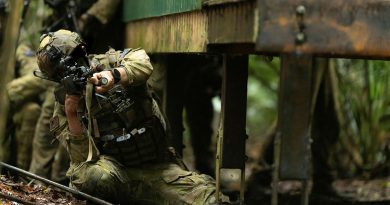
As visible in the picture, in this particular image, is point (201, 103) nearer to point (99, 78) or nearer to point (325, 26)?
point (99, 78)

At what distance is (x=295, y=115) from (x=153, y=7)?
3.07 m

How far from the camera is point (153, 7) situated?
23.1ft

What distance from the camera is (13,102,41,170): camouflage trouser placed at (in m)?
9.16

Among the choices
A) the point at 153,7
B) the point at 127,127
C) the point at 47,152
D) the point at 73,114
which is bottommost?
the point at 47,152

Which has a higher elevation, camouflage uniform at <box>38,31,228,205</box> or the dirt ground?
camouflage uniform at <box>38,31,228,205</box>

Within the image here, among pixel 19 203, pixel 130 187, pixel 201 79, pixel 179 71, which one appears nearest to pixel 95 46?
pixel 179 71

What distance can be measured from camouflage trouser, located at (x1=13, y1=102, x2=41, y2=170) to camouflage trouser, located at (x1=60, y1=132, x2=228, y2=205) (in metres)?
3.10

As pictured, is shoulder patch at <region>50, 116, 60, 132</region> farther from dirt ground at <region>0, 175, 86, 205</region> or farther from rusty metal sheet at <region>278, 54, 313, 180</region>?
rusty metal sheet at <region>278, 54, 313, 180</region>

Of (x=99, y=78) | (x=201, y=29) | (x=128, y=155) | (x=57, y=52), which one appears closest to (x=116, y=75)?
(x=99, y=78)

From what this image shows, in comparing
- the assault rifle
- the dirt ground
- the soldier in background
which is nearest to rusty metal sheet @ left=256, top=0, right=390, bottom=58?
the assault rifle

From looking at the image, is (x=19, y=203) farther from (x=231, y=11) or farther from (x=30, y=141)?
(x=30, y=141)

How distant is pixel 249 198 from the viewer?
888 centimetres

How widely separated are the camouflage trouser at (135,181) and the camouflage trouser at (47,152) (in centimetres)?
246

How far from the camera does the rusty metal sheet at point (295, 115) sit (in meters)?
4.26
